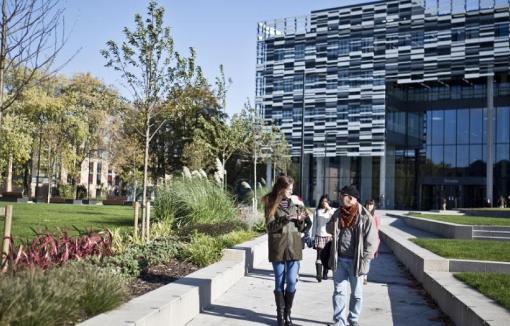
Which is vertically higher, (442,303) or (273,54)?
(273,54)

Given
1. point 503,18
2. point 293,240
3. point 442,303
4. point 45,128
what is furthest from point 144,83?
point 503,18

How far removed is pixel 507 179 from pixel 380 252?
46497 mm

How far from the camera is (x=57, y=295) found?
15.7 feet

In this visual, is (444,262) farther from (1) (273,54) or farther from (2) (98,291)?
(1) (273,54)

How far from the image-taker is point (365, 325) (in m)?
7.00

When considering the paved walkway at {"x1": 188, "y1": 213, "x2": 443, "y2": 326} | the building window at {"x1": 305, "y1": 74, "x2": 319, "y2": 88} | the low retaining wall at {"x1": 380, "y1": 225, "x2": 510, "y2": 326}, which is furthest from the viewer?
the building window at {"x1": 305, "y1": 74, "x2": 319, "y2": 88}

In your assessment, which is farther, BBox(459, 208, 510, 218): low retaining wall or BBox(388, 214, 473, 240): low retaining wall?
BBox(459, 208, 510, 218): low retaining wall

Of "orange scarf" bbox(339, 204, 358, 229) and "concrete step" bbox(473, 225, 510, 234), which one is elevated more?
"orange scarf" bbox(339, 204, 358, 229)

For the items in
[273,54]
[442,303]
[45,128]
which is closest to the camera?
[442,303]

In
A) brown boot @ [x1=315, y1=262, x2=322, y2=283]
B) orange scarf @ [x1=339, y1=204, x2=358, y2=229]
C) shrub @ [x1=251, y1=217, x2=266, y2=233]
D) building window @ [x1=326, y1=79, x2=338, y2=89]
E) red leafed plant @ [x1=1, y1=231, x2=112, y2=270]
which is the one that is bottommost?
brown boot @ [x1=315, y1=262, x2=322, y2=283]

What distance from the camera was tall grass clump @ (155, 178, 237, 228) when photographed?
1451cm

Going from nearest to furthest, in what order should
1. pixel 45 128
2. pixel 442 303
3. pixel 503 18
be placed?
pixel 442 303 → pixel 45 128 → pixel 503 18

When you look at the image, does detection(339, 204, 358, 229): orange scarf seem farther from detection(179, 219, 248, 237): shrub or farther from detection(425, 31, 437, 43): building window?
detection(425, 31, 437, 43): building window

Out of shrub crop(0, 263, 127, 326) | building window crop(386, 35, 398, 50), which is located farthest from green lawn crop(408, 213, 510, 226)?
building window crop(386, 35, 398, 50)
